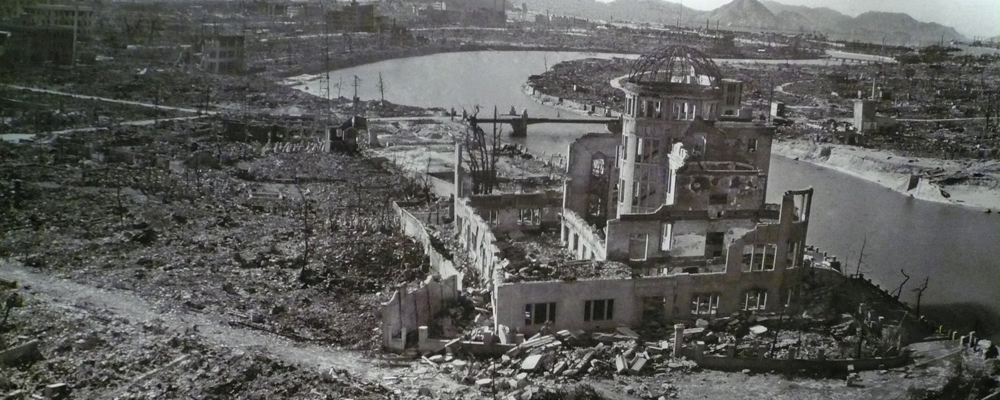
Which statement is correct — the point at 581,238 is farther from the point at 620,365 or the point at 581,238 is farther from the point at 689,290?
the point at 620,365

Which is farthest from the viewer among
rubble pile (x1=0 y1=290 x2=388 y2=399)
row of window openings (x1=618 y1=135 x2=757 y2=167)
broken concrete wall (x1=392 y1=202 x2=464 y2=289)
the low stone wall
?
row of window openings (x1=618 y1=135 x2=757 y2=167)

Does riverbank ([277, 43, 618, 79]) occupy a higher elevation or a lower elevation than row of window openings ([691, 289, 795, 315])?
higher

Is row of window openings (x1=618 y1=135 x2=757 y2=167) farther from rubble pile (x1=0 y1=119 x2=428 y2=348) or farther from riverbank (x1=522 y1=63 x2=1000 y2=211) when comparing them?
riverbank (x1=522 y1=63 x2=1000 y2=211)

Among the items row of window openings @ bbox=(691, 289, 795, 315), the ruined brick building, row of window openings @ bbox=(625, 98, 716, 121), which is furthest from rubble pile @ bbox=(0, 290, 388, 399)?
row of window openings @ bbox=(625, 98, 716, 121)

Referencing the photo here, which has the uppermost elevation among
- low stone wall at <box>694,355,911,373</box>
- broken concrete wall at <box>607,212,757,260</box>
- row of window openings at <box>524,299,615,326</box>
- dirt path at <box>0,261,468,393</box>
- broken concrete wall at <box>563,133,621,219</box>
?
broken concrete wall at <box>563,133,621,219</box>

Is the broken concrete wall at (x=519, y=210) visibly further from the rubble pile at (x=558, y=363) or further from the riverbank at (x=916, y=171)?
the riverbank at (x=916, y=171)

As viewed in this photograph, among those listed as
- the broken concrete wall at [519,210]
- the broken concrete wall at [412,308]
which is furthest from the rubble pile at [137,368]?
the broken concrete wall at [519,210]
